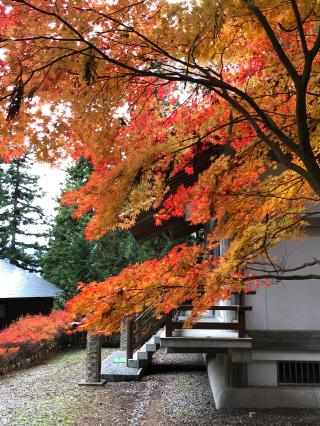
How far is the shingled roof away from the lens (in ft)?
62.4

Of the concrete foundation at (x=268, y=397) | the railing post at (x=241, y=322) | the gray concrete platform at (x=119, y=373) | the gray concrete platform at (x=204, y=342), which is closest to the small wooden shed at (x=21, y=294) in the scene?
the gray concrete platform at (x=119, y=373)

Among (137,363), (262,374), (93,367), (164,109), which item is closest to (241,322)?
(262,374)

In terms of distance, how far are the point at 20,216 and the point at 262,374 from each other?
2935 cm

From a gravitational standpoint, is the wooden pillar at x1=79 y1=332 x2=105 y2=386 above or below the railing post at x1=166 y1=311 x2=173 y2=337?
below

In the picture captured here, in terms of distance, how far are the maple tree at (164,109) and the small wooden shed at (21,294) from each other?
15.1 metres

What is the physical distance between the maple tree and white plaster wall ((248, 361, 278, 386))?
10.2 feet

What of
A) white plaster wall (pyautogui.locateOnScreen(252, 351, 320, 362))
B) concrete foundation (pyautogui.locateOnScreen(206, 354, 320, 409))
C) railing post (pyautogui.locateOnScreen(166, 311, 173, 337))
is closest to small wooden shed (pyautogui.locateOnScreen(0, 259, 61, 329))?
railing post (pyautogui.locateOnScreen(166, 311, 173, 337))

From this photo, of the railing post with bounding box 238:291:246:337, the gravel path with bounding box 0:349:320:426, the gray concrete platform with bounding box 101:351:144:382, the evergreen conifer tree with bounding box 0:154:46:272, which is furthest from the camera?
the evergreen conifer tree with bounding box 0:154:46:272

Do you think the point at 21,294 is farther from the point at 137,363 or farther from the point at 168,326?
the point at 168,326

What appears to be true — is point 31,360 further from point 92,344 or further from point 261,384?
point 261,384

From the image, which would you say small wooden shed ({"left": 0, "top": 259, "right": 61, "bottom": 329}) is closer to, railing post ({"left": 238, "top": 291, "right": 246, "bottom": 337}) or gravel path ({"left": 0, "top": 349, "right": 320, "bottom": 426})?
gravel path ({"left": 0, "top": 349, "right": 320, "bottom": 426})

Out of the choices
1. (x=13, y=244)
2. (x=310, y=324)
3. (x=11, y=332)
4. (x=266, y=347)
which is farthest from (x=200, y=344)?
(x=13, y=244)

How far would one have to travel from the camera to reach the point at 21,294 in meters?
19.2

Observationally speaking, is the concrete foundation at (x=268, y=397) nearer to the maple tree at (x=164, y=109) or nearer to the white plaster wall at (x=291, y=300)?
the white plaster wall at (x=291, y=300)
